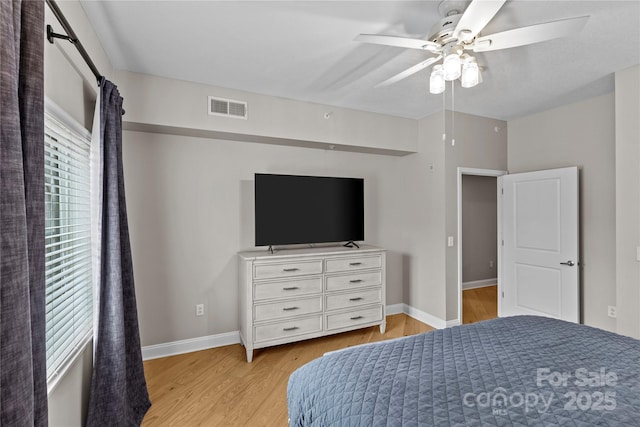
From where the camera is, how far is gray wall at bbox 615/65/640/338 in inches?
103

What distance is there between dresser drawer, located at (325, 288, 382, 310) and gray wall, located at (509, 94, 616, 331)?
2.20 metres

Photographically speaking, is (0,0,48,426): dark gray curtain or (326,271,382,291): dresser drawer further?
(326,271,382,291): dresser drawer

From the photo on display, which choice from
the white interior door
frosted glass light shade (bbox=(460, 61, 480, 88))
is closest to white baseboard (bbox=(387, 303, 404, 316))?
the white interior door

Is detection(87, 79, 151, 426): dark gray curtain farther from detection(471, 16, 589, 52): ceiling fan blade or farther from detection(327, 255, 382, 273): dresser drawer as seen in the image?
detection(471, 16, 589, 52): ceiling fan blade

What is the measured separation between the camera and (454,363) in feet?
4.43

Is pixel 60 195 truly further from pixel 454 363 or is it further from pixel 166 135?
pixel 454 363

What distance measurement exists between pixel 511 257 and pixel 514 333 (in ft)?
8.90

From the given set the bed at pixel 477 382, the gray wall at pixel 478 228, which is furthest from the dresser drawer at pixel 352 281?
the gray wall at pixel 478 228

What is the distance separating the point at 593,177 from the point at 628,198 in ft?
2.40

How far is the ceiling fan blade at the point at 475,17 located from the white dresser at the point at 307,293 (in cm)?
225

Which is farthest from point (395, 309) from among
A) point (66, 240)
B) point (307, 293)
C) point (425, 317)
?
point (66, 240)

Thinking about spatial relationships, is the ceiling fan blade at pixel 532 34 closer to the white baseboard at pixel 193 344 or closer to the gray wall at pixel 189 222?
the gray wall at pixel 189 222

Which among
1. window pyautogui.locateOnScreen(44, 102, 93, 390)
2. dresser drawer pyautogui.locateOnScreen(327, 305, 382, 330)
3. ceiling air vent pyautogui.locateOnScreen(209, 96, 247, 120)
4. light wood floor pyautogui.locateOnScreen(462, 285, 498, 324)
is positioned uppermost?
ceiling air vent pyautogui.locateOnScreen(209, 96, 247, 120)

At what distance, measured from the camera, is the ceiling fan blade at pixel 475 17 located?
4.59 feet
